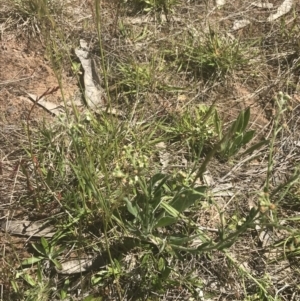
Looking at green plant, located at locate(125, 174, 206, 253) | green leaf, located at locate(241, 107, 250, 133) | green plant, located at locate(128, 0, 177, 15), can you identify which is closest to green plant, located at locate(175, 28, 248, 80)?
green plant, located at locate(128, 0, 177, 15)

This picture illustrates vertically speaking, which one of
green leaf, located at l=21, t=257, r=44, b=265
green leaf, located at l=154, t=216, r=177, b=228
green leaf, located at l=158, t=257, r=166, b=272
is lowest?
green leaf, located at l=158, t=257, r=166, b=272

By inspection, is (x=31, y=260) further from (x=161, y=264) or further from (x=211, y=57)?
(x=211, y=57)

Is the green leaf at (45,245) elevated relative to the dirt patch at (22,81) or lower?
lower

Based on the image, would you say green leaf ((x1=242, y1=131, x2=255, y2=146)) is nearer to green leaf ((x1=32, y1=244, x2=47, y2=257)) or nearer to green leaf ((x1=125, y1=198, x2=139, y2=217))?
green leaf ((x1=125, y1=198, x2=139, y2=217))

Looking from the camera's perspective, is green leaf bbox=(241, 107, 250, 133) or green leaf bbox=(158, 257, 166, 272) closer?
green leaf bbox=(158, 257, 166, 272)

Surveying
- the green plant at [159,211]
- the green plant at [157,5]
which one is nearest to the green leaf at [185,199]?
the green plant at [159,211]

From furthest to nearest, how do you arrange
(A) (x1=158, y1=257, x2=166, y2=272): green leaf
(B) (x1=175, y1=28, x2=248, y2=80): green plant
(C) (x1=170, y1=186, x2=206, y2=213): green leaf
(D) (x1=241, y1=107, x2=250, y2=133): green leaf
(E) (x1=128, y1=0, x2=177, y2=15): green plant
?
(E) (x1=128, y1=0, x2=177, y2=15): green plant, (B) (x1=175, y1=28, x2=248, y2=80): green plant, (D) (x1=241, y1=107, x2=250, y2=133): green leaf, (A) (x1=158, y1=257, x2=166, y2=272): green leaf, (C) (x1=170, y1=186, x2=206, y2=213): green leaf

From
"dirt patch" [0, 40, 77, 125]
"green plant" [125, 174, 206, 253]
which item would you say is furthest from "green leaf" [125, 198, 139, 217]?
"dirt patch" [0, 40, 77, 125]

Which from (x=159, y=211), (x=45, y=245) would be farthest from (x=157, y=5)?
(x=45, y=245)

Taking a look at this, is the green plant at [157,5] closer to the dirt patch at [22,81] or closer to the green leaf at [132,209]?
the dirt patch at [22,81]

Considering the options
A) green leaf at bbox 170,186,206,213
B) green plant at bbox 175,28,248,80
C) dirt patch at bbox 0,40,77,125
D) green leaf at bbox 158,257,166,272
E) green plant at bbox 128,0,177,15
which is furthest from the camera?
green plant at bbox 128,0,177,15

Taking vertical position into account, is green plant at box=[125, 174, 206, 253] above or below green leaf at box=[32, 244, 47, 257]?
above

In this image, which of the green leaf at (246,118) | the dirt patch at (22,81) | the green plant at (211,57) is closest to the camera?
the green leaf at (246,118)

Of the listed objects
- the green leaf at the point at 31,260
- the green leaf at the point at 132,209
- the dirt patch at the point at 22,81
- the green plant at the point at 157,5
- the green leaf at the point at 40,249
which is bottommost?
the green leaf at the point at 31,260
